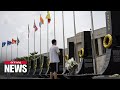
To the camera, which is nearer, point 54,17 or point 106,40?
point 106,40

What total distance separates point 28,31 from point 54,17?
36.5 ft
